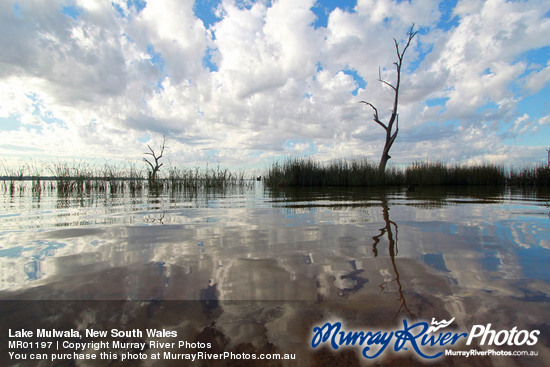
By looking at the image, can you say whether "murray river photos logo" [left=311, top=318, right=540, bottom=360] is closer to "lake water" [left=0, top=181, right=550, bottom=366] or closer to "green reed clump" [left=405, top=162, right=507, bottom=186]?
"lake water" [left=0, top=181, right=550, bottom=366]

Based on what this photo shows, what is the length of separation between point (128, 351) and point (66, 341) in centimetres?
30

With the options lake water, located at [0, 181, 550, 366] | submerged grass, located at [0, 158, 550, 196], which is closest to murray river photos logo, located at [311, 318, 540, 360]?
lake water, located at [0, 181, 550, 366]

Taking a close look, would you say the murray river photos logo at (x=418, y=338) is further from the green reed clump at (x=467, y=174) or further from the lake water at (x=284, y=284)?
the green reed clump at (x=467, y=174)

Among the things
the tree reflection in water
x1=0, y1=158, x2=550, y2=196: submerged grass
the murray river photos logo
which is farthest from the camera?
x1=0, y1=158, x2=550, y2=196: submerged grass

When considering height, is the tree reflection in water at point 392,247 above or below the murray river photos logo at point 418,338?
above

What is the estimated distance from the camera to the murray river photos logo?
1.05 m

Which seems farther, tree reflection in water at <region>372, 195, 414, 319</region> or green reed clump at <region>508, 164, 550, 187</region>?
green reed clump at <region>508, 164, 550, 187</region>

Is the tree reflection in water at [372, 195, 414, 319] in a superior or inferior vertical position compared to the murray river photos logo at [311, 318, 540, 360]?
superior

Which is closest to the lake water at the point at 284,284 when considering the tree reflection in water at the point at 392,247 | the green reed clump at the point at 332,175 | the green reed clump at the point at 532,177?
the tree reflection in water at the point at 392,247

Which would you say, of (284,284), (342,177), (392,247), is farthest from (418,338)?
(342,177)

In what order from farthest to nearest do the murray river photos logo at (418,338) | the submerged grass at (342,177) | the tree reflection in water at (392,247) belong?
the submerged grass at (342,177) → the tree reflection in water at (392,247) → the murray river photos logo at (418,338)

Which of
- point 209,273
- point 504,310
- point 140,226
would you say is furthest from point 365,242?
point 140,226

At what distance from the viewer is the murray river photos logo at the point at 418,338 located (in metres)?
1.05

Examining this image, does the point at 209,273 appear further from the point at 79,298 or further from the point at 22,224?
the point at 22,224
